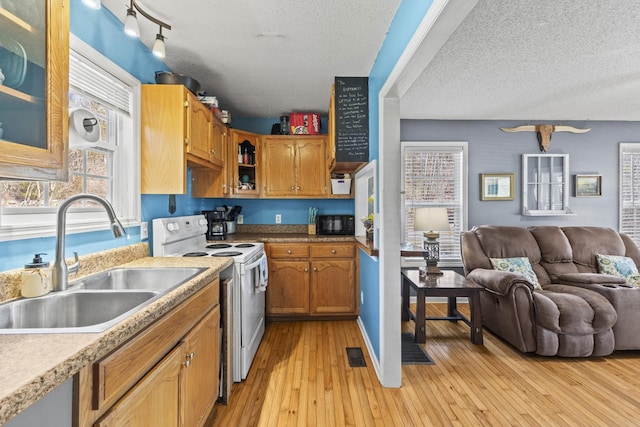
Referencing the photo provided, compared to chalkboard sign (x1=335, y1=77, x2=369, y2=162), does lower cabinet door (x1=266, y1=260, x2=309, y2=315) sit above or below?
below

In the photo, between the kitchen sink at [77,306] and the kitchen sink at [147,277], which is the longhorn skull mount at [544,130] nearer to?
the kitchen sink at [147,277]

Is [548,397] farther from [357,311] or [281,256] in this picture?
[281,256]

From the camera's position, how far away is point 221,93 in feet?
10.4

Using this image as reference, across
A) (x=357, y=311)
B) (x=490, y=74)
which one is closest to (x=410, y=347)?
(x=357, y=311)

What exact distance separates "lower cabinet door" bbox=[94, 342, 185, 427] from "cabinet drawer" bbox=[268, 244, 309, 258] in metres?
1.98

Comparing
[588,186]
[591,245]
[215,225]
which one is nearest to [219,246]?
[215,225]

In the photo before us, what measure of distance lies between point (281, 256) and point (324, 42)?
2074 mm

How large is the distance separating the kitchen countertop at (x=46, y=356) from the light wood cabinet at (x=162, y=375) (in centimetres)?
5

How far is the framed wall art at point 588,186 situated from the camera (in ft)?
13.0

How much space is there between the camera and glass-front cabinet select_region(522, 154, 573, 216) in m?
3.96

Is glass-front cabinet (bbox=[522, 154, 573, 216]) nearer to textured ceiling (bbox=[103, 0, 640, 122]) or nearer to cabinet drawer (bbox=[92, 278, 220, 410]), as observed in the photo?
textured ceiling (bbox=[103, 0, 640, 122])

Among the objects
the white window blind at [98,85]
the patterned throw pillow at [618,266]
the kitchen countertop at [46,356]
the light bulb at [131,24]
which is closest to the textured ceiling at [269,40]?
the light bulb at [131,24]

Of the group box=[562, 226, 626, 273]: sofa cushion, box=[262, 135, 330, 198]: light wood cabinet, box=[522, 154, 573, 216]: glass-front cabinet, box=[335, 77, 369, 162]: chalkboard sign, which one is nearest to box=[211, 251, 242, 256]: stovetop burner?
box=[335, 77, 369, 162]: chalkboard sign

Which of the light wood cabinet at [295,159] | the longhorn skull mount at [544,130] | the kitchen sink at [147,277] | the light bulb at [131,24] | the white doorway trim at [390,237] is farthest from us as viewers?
the longhorn skull mount at [544,130]
